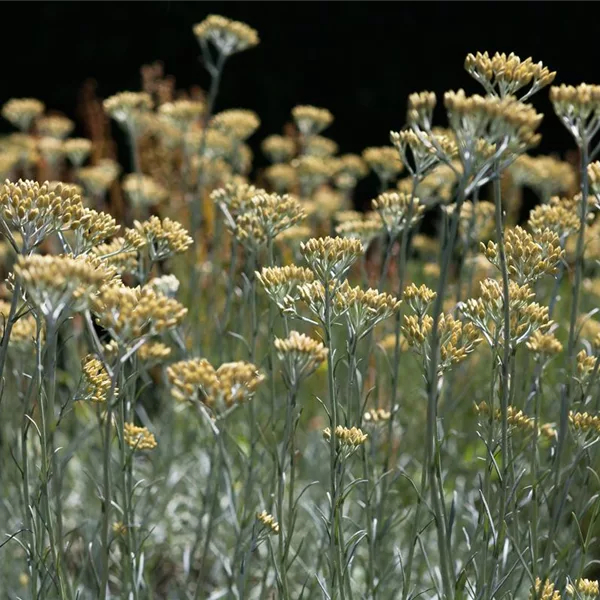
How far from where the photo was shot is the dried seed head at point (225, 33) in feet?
10.9

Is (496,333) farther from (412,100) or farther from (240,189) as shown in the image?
(240,189)

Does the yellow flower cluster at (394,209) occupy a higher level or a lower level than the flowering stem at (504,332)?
higher

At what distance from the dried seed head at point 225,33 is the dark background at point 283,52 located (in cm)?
422

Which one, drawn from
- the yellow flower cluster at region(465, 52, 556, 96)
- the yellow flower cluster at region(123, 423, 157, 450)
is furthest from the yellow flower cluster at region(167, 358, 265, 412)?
the yellow flower cluster at region(465, 52, 556, 96)

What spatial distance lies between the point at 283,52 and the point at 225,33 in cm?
492

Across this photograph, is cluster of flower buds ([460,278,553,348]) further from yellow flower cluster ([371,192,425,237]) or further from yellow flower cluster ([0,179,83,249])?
yellow flower cluster ([0,179,83,249])

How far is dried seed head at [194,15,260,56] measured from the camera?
3336mm

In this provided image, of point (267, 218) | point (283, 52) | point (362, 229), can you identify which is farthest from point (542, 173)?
point (283, 52)

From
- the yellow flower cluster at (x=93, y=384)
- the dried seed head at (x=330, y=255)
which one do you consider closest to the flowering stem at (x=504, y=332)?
the dried seed head at (x=330, y=255)

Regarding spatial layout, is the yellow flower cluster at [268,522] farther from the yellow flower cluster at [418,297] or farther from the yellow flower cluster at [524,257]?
the yellow flower cluster at [524,257]

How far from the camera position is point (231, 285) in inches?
104

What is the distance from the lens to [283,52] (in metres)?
8.21

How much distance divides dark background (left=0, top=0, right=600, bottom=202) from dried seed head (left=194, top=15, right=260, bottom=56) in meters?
4.22

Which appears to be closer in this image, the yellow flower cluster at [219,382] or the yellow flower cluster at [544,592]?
the yellow flower cluster at [219,382]
